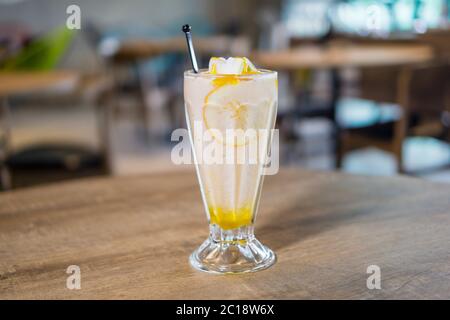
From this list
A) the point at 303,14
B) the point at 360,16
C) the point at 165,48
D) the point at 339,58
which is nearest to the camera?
the point at 339,58

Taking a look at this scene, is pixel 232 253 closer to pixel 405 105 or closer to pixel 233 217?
pixel 233 217

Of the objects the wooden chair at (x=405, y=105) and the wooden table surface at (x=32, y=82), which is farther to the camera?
the wooden chair at (x=405, y=105)

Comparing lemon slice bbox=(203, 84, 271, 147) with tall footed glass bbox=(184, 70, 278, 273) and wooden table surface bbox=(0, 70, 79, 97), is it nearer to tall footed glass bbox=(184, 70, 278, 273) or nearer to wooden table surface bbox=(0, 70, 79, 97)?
tall footed glass bbox=(184, 70, 278, 273)

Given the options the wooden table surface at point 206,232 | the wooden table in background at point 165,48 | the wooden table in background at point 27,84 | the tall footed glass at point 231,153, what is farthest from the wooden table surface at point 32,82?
the wooden table in background at point 165,48

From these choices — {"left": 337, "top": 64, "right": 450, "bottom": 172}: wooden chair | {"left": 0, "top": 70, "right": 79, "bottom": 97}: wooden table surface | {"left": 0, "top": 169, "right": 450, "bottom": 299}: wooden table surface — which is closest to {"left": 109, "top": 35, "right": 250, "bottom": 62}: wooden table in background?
{"left": 337, "top": 64, "right": 450, "bottom": 172}: wooden chair

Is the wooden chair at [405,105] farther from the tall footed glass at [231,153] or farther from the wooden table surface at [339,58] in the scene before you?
the tall footed glass at [231,153]

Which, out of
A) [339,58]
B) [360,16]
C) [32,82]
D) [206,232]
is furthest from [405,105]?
[360,16]
